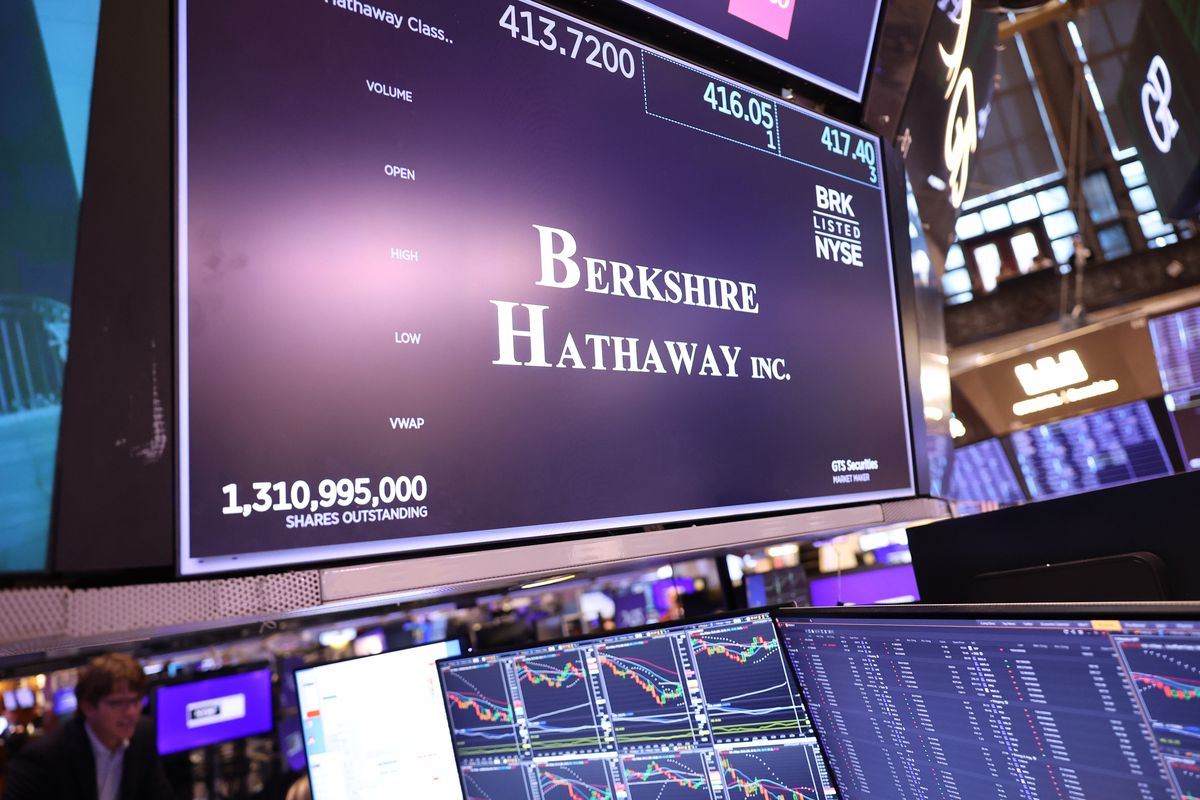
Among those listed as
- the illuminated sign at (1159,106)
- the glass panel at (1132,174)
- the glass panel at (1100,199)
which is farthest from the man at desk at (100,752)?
the glass panel at (1132,174)

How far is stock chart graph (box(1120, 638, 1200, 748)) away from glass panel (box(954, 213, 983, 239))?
42.8 ft

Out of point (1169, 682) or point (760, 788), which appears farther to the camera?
point (760, 788)

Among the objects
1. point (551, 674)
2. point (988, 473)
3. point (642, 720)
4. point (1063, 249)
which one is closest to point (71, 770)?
point (551, 674)

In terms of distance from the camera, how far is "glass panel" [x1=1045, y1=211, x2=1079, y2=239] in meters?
12.3

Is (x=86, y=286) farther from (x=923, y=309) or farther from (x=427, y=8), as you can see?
(x=923, y=309)

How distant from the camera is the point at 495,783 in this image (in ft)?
6.48

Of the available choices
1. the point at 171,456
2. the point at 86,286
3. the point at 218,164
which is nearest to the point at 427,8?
the point at 218,164

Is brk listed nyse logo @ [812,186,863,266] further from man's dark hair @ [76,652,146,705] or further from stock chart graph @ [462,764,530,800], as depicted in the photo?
man's dark hair @ [76,652,146,705]

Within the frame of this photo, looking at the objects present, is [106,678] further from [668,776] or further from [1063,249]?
[1063,249]

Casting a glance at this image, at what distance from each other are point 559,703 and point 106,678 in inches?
76.4

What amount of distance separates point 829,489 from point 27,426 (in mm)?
1801

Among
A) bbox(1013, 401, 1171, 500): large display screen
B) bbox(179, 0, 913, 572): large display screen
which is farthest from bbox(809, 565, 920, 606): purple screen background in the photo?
bbox(1013, 401, 1171, 500): large display screen

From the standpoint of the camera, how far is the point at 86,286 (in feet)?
3.83

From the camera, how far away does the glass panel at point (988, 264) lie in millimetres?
12525
